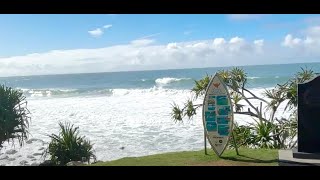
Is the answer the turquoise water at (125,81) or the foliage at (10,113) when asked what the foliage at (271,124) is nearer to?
the foliage at (10,113)

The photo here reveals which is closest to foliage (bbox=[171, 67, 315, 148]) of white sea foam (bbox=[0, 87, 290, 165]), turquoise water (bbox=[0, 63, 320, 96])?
white sea foam (bbox=[0, 87, 290, 165])

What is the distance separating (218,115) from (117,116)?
32.3 feet

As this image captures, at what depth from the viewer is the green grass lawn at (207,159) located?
18.0ft

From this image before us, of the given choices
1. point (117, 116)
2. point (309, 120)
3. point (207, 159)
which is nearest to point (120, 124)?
point (117, 116)

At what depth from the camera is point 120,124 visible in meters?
13.7

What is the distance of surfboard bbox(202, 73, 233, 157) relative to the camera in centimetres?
575

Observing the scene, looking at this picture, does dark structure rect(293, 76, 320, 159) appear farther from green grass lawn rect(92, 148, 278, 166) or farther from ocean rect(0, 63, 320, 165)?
ocean rect(0, 63, 320, 165)

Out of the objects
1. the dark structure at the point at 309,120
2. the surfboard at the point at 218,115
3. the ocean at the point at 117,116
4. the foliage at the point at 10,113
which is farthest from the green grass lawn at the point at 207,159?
the ocean at the point at 117,116

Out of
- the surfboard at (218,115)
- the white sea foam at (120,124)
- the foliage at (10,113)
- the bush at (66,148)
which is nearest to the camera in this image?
the surfboard at (218,115)

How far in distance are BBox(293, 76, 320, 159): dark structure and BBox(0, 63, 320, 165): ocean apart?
405 cm

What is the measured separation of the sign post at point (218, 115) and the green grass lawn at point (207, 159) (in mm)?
218
